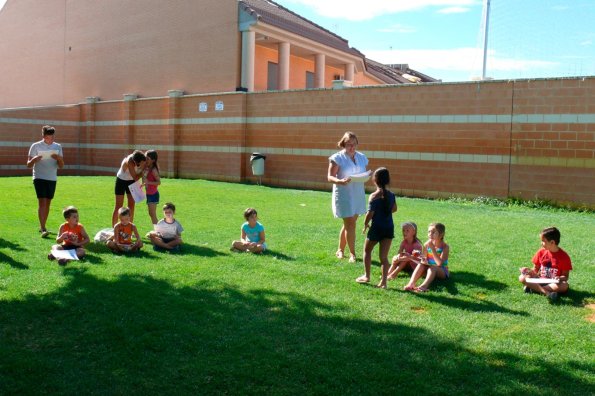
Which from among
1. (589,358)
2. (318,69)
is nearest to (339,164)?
(589,358)

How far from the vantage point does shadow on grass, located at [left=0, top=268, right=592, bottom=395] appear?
427 cm

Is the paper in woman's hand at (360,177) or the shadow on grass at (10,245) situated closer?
the paper in woman's hand at (360,177)

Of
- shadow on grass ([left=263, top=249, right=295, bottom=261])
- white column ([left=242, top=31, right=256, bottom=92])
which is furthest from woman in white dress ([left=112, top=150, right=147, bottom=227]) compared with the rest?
white column ([left=242, top=31, right=256, bottom=92])

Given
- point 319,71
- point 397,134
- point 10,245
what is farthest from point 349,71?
point 10,245

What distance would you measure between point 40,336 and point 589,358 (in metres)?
4.42

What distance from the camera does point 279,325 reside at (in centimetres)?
556

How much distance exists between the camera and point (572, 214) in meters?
15.5

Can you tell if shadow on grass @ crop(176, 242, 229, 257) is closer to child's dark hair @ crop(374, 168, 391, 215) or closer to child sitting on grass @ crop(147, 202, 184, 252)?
child sitting on grass @ crop(147, 202, 184, 252)

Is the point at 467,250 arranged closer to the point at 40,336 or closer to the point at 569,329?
the point at 569,329

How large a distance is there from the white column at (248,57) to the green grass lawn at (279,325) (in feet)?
55.7

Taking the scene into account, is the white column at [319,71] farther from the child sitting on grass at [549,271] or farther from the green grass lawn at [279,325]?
the child sitting on grass at [549,271]

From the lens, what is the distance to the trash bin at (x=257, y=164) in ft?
74.8

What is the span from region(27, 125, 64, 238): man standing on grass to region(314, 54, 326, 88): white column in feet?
67.5

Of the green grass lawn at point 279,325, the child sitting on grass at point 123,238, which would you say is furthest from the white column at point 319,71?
the child sitting on grass at point 123,238
